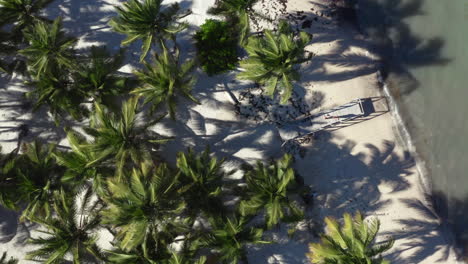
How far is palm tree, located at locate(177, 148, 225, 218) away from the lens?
1268 centimetres

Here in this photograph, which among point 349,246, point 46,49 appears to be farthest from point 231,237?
point 46,49

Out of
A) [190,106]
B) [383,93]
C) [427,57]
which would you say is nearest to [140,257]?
[190,106]

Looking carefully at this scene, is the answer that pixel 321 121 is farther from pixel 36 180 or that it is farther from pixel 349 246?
pixel 36 180

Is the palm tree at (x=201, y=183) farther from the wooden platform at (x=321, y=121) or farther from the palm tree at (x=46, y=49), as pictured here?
the palm tree at (x=46, y=49)

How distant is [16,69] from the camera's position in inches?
550

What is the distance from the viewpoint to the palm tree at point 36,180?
1265 centimetres

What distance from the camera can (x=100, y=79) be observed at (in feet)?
42.7

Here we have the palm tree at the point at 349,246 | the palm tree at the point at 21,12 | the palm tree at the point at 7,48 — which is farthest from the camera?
the palm tree at the point at 7,48

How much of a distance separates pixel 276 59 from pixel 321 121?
4.63 m

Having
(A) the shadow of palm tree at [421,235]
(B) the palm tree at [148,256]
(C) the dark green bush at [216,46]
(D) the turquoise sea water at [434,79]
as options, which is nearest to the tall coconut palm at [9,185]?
(B) the palm tree at [148,256]

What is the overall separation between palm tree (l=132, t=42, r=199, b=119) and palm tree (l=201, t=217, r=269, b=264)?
4.54 m

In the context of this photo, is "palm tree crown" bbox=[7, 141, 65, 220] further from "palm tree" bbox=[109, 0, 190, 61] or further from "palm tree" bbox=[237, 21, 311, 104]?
"palm tree" bbox=[237, 21, 311, 104]

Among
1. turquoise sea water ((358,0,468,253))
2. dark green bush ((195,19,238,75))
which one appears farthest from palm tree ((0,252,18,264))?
turquoise sea water ((358,0,468,253))

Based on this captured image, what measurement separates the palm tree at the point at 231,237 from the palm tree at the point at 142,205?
4.26 feet
